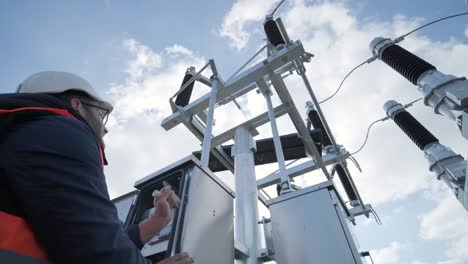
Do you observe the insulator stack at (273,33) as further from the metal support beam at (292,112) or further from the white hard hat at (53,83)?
the white hard hat at (53,83)

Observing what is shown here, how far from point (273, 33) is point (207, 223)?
2.81 m

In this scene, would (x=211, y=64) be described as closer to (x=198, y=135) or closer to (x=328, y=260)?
(x=198, y=135)

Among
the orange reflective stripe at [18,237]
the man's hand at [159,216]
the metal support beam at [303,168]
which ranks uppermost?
the metal support beam at [303,168]

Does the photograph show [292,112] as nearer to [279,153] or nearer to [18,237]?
[279,153]

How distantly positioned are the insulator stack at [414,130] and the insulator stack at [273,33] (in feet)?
6.94

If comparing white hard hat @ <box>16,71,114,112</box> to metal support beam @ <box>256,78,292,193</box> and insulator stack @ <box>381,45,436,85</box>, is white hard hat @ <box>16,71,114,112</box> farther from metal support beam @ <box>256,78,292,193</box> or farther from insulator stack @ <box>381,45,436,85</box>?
insulator stack @ <box>381,45,436,85</box>

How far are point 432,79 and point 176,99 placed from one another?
9.84 ft

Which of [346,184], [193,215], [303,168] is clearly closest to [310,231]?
[193,215]

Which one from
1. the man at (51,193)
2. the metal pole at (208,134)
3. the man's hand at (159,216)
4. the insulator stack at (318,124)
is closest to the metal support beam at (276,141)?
the metal pole at (208,134)

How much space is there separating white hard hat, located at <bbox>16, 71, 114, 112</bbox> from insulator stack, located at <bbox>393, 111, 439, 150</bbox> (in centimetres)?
381

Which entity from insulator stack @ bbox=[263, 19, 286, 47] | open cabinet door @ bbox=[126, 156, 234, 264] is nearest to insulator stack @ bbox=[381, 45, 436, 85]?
insulator stack @ bbox=[263, 19, 286, 47]

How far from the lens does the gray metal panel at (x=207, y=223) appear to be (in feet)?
4.99

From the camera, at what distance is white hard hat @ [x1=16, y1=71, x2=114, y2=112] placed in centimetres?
111

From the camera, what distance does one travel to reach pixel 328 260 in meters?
1.68
